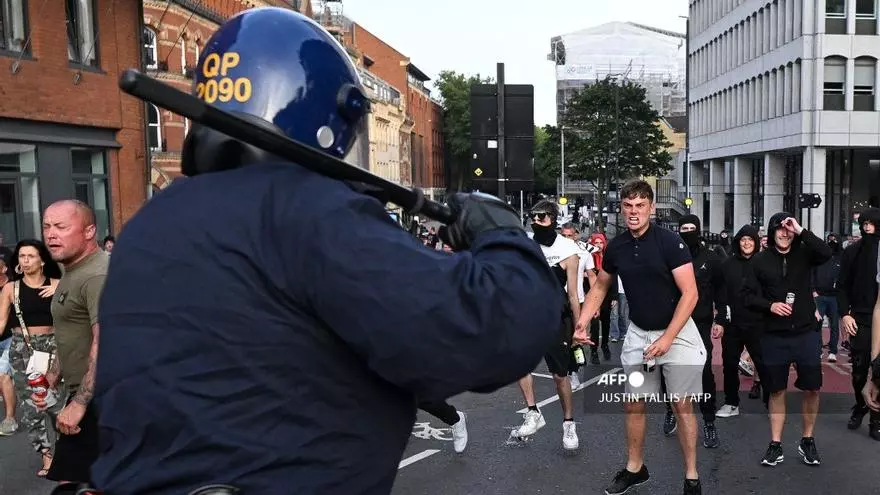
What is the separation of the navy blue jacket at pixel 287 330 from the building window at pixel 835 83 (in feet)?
121

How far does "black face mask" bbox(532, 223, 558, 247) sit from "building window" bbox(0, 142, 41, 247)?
1018 centimetres

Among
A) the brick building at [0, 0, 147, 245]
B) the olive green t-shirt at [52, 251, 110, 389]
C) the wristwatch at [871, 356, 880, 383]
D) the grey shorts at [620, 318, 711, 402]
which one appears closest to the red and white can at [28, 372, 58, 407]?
the olive green t-shirt at [52, 251, 110, 389]

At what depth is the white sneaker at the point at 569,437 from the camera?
239 inches

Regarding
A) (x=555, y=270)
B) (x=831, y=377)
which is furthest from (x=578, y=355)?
(x=831, y=377)

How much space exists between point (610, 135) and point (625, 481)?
44.3 meters

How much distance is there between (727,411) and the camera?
716 cm

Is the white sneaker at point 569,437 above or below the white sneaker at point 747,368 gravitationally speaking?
above

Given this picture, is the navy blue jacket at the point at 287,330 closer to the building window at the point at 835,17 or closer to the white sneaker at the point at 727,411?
the white sneaker at the point at 727,411

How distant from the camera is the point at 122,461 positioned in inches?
53.3

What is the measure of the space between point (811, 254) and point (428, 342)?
5.56 metres

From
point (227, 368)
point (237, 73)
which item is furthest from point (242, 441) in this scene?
point (237, 73)

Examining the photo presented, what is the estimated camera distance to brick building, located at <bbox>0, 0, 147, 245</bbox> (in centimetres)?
1283

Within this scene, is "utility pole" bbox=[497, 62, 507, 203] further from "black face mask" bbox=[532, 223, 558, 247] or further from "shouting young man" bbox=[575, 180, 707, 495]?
"shouting young man" bbox=[575, 180, 707, 495]

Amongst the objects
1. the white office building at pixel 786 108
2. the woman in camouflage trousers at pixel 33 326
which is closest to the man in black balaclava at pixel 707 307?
the woman in camouflage trousers at pixel 33 326
